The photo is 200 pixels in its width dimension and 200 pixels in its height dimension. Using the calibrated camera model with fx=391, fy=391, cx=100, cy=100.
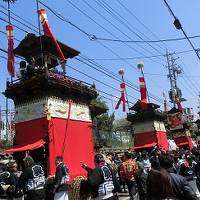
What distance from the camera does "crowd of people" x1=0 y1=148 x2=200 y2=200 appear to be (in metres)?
6.00

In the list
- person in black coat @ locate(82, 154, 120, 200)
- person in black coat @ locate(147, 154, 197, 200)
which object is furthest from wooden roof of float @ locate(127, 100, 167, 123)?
person in black coat @ locate(147, 154, 197, 200)

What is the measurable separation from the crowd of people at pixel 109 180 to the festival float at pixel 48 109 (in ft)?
19.1

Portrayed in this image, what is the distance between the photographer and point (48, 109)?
20.5 meters

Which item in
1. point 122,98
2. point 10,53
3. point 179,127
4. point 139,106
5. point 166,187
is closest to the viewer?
point 166,187

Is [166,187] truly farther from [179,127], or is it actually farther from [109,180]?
[179,127]

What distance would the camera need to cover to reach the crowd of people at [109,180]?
600 cm

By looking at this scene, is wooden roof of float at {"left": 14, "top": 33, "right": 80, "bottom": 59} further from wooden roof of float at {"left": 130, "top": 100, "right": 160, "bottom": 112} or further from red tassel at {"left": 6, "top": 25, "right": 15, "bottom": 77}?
wooden roof of float at {"left": 130, "top": 100, "right": 160, "bottom": 112}

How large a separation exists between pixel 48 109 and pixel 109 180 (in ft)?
40.5

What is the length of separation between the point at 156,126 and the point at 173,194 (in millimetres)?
31288


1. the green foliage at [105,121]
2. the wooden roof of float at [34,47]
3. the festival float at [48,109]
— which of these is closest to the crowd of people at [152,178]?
the festival float at [48,109]

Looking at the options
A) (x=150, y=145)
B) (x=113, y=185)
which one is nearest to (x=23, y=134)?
(x=113, y=185)

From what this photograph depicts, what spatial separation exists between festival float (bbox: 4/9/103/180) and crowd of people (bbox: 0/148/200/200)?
229 inches

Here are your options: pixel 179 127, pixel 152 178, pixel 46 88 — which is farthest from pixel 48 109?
pixel 179 127

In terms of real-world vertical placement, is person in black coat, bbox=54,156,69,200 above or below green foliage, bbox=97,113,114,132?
below
